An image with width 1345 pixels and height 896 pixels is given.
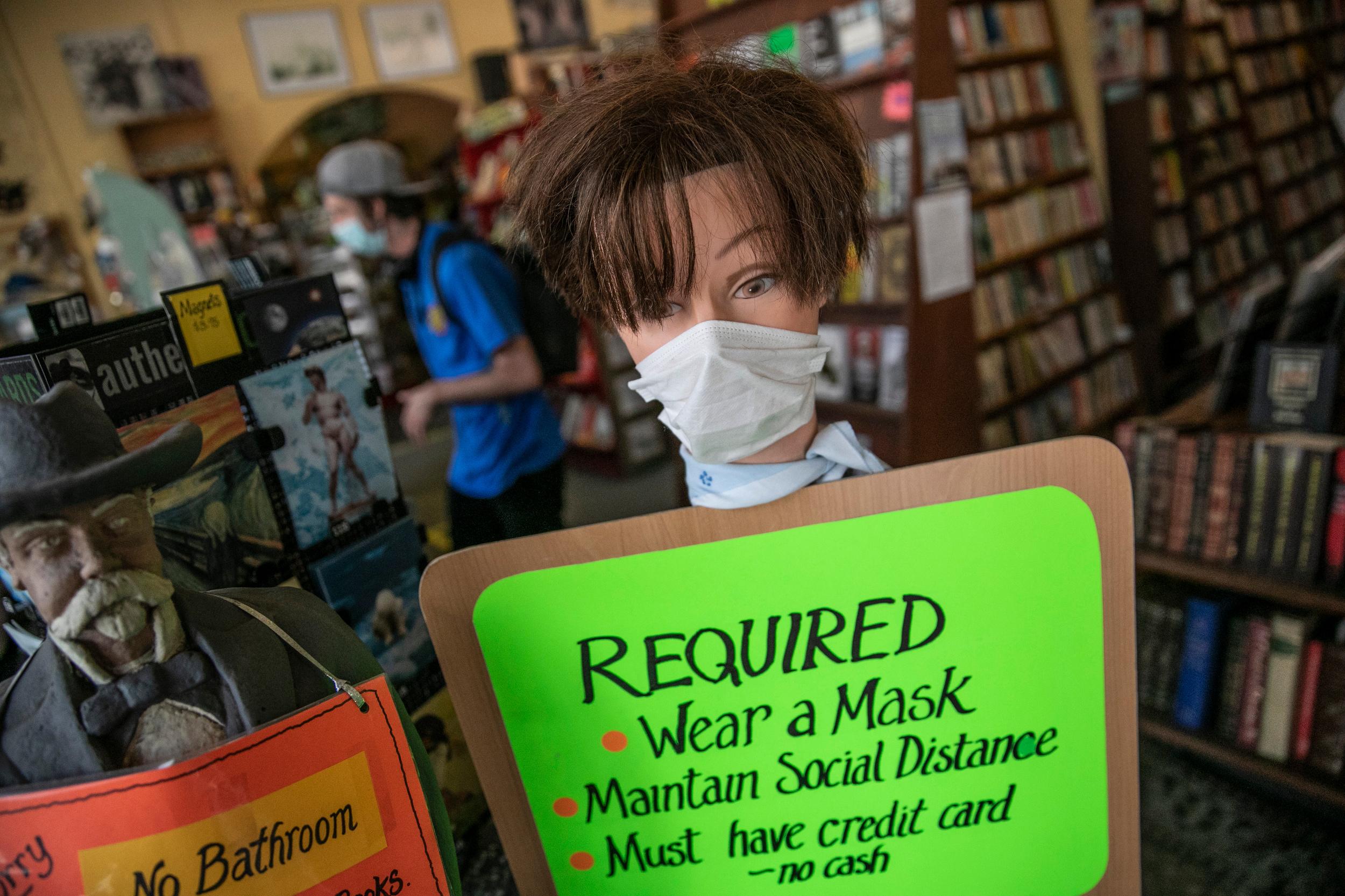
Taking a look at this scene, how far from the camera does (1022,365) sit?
10.6ft

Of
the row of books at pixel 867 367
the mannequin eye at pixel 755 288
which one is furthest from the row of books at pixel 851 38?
the mannequin eye at pixel 755 288

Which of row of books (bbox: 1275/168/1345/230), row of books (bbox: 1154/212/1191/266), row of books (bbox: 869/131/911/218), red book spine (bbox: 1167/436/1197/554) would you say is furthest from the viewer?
row of books (bbox: 1275/168/1345/230)

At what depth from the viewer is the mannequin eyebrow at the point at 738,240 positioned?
73 cm

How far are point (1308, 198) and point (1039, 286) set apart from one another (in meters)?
3.20

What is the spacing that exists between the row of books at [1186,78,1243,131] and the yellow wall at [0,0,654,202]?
12.3 feet

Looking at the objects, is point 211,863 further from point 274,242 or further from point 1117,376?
point 274,242

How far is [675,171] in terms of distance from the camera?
0.71m

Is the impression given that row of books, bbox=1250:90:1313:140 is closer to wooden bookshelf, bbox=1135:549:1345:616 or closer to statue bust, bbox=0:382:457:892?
wooden bookshelf, bbox=1135:549:1345:616

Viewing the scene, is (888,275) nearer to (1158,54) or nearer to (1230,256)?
(1158,54)

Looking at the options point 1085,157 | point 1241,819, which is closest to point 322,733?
point 1241,819

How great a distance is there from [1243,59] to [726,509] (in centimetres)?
543

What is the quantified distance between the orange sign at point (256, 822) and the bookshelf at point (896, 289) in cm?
206

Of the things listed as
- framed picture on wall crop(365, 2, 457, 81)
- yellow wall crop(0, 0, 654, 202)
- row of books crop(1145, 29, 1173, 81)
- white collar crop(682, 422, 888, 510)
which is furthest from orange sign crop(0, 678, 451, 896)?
framed picture on wall crop(365, 2, 457, 81)

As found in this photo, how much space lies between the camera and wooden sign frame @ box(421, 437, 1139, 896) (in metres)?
0.67
